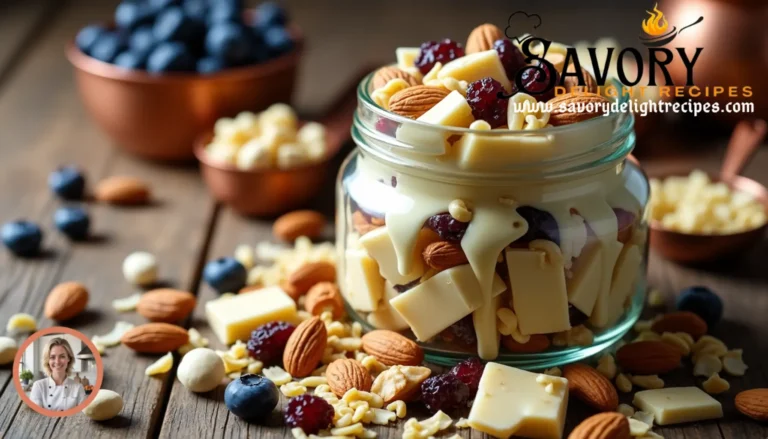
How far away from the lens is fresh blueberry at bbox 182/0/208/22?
6.59 ft

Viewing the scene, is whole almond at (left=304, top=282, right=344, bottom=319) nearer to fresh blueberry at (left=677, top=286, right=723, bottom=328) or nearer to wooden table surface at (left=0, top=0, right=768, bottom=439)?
wooden table surface at (left=0, top=0, right=768, bottom=439)

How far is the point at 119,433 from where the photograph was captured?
1090 millimetres

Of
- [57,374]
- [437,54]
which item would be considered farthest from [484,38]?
[57,374]

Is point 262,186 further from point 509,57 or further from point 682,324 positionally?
point 682,324

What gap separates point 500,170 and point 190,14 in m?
1.14

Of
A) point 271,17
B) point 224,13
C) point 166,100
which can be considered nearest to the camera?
point 166,100

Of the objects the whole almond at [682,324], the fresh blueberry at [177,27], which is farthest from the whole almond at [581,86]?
the fresh blueberry at [177,27]

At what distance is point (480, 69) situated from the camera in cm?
118

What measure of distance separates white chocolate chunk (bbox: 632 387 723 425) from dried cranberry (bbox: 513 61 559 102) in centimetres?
41

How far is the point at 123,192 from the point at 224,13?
487 millimetres

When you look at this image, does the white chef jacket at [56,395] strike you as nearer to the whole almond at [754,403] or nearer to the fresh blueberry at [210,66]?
the whole almond at [754,403]

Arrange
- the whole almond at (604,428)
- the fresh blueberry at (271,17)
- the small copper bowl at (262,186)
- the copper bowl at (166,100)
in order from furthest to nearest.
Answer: the fresh blueberry at (271,17), the copper bowl at (166,100), the small copper bowl at (262,186), the whole almond at (604,428)

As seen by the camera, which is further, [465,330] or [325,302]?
[325,302]

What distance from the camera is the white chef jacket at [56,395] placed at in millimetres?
1113
